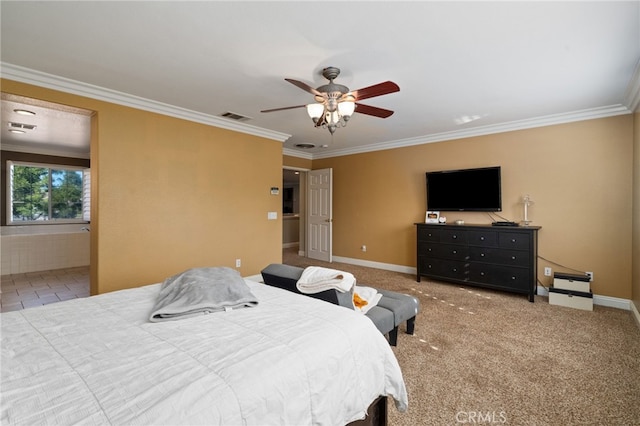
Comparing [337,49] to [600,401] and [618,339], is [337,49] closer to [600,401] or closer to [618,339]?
[600,401]

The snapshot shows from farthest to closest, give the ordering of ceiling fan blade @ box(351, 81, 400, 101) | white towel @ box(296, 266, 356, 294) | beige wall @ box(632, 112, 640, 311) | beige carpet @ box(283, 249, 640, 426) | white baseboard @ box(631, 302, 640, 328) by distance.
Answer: beige wall @ box(632, 112, 640, 311), white baseboard @ box(631, 302, 640, 328), ceiling fan blade @ box(351, 81, 400, 101), white towel @ box(296, 266, 356, 294), beige carpet @ box(283, 249, 640, 426)

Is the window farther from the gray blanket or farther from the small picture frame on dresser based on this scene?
the small picture frame on dresser

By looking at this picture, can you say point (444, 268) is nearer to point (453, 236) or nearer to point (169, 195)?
point (453, 236)

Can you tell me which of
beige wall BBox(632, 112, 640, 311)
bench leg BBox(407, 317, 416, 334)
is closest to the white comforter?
bench leg BBox(407, 317, 416, 334)

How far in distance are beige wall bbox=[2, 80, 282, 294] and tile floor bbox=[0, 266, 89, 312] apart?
130 cm

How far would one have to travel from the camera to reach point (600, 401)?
6.40 feet

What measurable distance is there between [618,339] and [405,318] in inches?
81.1

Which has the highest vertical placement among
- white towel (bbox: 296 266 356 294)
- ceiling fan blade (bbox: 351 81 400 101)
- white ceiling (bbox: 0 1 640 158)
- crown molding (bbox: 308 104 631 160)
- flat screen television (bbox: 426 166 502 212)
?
white ceiling (bbox: 0 1 640 158)

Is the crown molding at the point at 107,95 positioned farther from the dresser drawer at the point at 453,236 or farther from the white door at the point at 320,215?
the dresser drawer at the point at 453,236

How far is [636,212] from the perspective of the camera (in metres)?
3.45

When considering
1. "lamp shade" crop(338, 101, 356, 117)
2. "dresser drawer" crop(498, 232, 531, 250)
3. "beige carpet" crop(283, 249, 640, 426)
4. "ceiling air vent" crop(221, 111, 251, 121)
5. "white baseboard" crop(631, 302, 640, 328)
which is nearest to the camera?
"beige carpet" crop(283, 249, 640, 426)

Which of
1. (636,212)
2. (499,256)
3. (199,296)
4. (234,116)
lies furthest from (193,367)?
(636,212)

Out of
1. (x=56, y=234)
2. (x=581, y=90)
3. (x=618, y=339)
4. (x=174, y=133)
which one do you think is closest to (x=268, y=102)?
(x=174, y=133)

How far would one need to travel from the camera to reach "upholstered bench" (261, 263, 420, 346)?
2182mm
